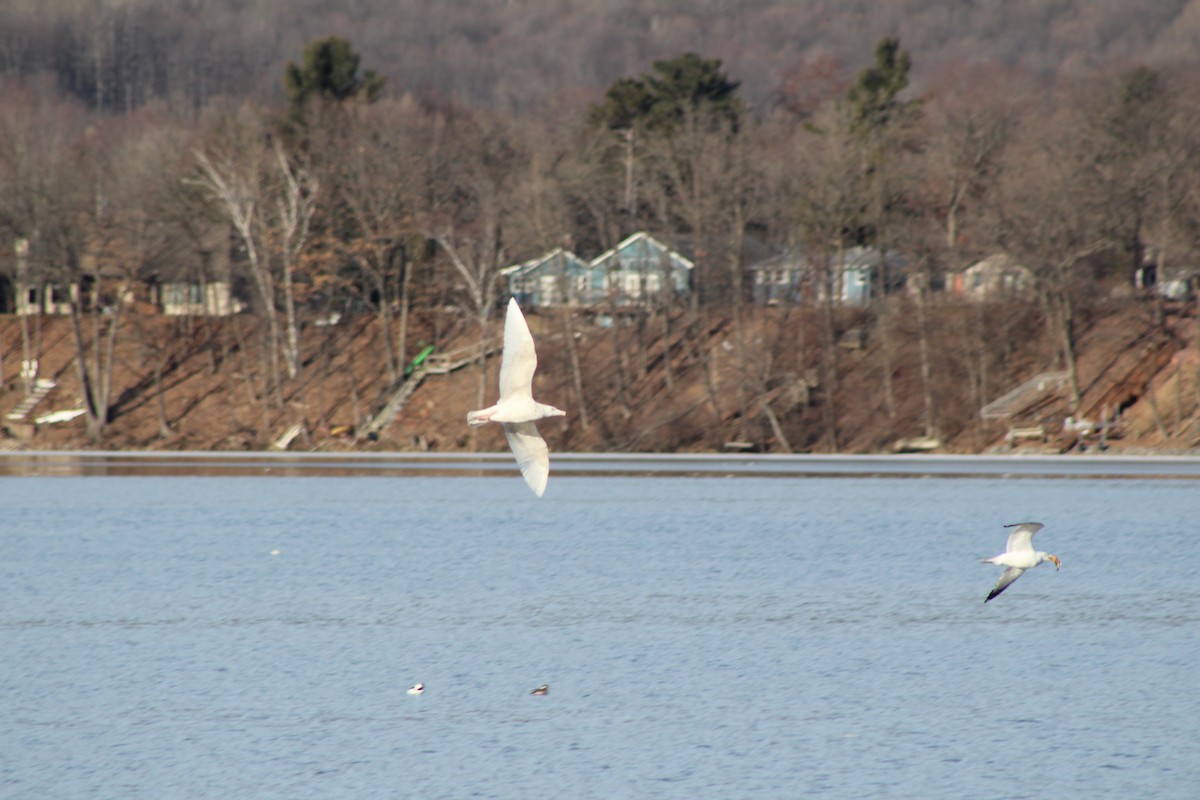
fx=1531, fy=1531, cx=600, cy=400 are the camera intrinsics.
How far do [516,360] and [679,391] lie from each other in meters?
40.1

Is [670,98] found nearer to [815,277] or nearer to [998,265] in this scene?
[815,277]

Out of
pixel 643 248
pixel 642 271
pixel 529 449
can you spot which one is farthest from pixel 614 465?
pixel 529 449

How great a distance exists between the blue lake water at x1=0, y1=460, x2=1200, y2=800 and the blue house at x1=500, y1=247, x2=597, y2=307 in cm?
3040

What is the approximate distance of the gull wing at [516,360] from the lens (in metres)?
14.5

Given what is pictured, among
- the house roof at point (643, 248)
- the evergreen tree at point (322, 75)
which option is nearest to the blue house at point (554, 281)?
the house roof at point (643, 248)

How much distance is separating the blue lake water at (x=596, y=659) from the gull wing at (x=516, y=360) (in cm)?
270

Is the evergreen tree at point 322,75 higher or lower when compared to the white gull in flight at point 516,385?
higher

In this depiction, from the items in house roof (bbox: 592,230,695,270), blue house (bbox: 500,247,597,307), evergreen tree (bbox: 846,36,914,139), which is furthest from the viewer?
evergreen tree (bbox: 846,36,914,139)

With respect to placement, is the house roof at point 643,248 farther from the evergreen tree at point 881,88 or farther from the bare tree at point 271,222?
the evergreen tree at point 881,88

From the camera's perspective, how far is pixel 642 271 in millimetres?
58406

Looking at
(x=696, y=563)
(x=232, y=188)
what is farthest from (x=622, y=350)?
(x=696, y=563)

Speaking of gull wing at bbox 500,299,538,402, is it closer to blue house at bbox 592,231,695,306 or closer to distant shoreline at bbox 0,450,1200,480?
distant shoreline at bbox 0,450,1200,480

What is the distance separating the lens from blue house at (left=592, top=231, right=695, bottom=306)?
57.8 m

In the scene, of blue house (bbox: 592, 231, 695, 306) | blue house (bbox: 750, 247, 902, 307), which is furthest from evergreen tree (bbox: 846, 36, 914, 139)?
blue house (bbox: 592, 231, 695, 306)
